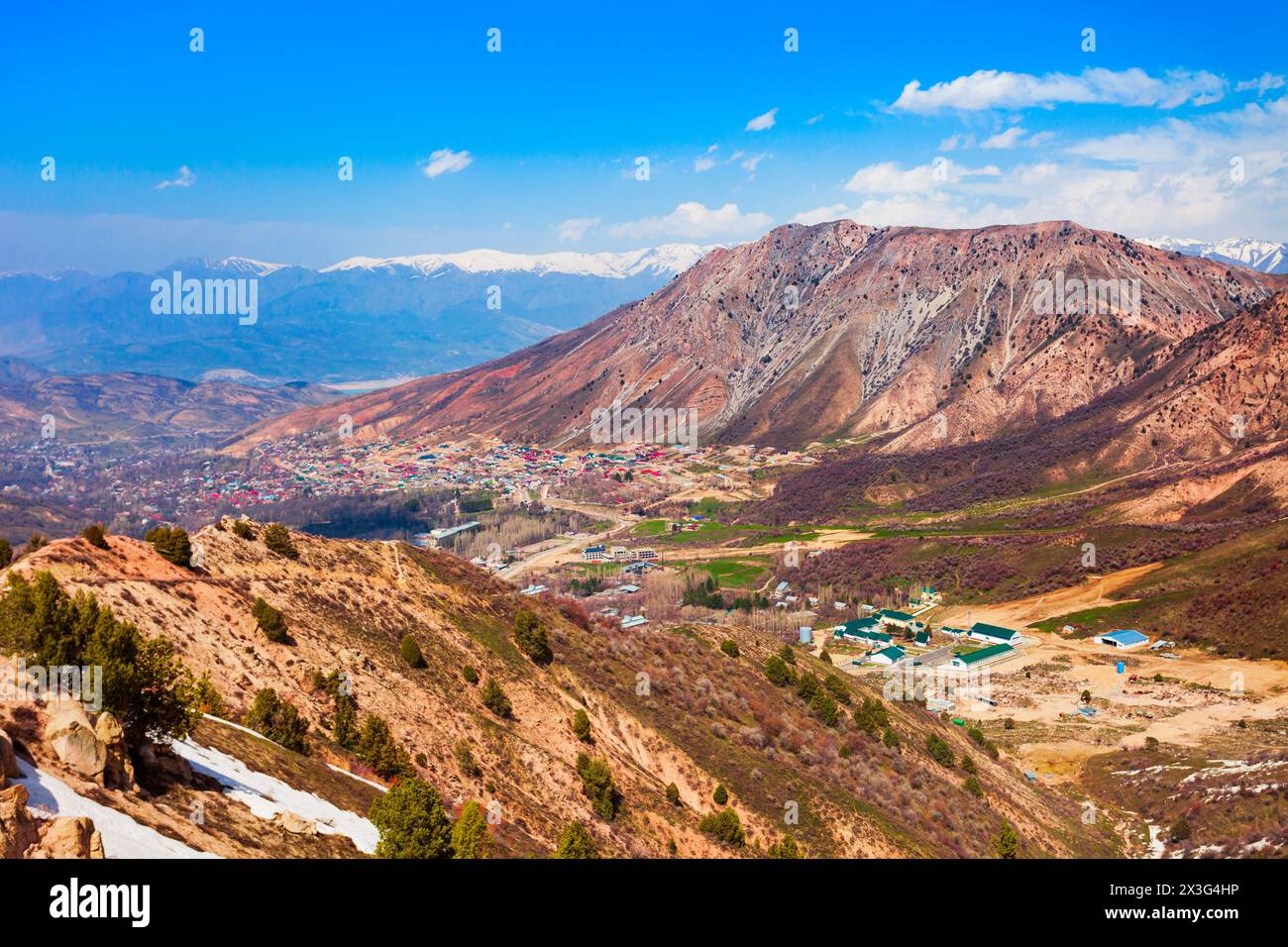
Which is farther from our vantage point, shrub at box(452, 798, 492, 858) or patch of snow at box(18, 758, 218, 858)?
shrub at box(452, 798, 492, 858)

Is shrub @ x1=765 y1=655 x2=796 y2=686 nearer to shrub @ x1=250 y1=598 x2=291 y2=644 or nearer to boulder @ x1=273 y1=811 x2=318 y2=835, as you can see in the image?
shrub @ x1=250 y1=598 x2=291 y2=644

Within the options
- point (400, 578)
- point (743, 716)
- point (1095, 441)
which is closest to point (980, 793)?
point (743, 716)

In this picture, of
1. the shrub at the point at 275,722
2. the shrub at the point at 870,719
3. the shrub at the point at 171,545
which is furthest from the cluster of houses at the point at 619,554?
the shrub at the point at 275,722

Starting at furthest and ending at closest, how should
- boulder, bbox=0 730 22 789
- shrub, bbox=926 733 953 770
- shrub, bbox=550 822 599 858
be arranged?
shrub, bbox=926 733 953 770 < shrub, bbox=550 822 599 858 < boulder, bbox=0 730 22 789

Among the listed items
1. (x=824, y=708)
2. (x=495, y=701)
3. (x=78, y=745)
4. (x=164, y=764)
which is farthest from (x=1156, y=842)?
(x=78, y=745)

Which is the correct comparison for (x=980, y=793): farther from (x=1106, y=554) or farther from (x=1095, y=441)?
(x=1095, y=441)

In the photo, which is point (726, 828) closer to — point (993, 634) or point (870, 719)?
point (870, 719)

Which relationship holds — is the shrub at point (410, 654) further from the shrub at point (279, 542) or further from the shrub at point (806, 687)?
the shrub at point (806, 687)

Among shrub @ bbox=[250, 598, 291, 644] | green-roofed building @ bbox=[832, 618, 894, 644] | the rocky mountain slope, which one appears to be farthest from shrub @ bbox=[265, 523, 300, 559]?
green-roofed building @ bbox=[832, 618, 894, 644]
